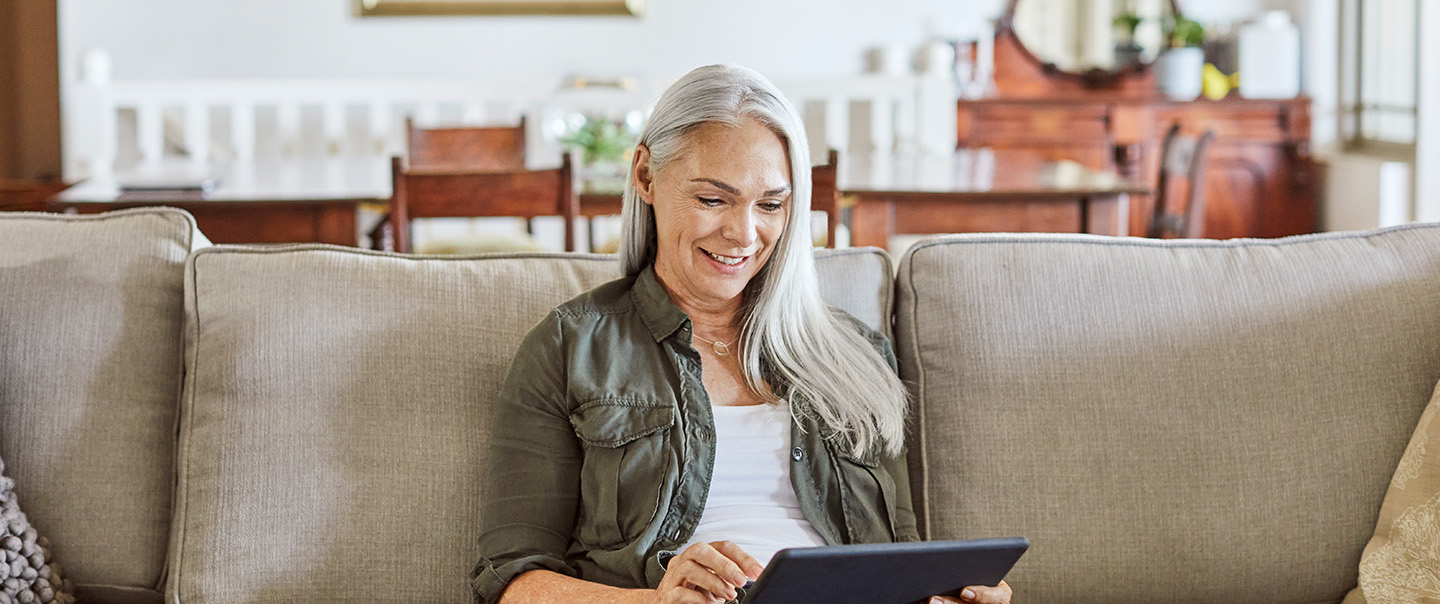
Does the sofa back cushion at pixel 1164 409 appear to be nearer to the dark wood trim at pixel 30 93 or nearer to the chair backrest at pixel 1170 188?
the chair backrest at pixel 1170 188

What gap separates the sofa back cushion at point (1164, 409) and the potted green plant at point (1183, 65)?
3814 mm

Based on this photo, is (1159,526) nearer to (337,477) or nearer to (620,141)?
(337,477)

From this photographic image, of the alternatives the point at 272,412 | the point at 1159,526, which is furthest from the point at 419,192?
the point at 1159,526

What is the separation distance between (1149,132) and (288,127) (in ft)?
10.9

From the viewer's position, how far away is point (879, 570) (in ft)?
3.47

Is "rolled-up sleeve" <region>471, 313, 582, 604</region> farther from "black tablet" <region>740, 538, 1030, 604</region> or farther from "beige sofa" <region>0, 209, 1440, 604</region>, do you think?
"black tablet" <region>740, 538, 1030, 604</region>

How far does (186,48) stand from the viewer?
16.8 feet

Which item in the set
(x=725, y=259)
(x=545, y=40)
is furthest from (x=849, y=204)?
(x=545, y=40)

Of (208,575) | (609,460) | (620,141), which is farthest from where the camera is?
(620,141)

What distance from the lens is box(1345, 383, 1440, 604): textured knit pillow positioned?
4.59ft

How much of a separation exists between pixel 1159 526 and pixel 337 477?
0.95 metres

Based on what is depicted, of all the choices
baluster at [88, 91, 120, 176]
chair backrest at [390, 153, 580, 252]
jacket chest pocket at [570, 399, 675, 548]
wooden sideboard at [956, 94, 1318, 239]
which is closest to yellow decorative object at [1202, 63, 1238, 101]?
wooden sideboard at [956, 94, 1318, 239]

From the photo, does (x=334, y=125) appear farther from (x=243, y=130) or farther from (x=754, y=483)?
(x=754, y=483)

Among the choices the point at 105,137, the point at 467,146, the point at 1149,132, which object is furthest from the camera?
the point at 1149,132
